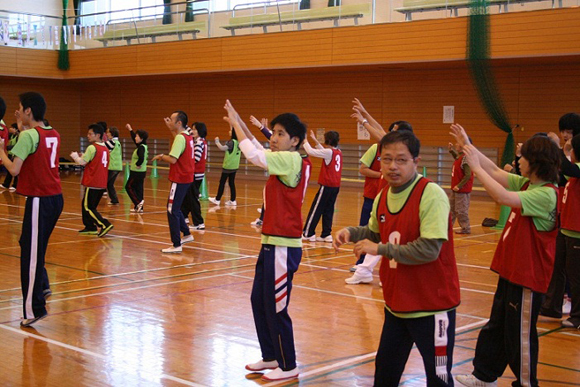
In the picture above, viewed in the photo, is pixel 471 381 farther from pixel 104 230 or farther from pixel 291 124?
pixel 104 230

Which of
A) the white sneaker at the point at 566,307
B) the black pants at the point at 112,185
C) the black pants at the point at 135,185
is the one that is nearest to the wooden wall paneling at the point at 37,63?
the black pants at the point at 112,185

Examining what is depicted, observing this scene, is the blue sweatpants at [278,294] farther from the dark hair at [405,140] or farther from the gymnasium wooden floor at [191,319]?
the dark hair at [405,140]

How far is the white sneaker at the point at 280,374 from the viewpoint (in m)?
4.61

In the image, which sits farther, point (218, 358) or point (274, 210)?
point (218, 358)

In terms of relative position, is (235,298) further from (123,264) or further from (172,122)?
(172,122)

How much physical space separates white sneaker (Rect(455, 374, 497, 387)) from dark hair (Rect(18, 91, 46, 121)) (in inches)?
153

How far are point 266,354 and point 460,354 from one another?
5.04ft

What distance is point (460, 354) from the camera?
17.4 ft

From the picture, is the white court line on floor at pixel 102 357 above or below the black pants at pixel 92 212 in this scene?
below

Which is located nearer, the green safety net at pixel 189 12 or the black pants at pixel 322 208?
the black pants at pixel 322 208

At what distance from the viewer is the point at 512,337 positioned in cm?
420

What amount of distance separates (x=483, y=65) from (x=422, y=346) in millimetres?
14062

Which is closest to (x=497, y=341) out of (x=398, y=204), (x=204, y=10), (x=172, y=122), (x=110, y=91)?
(x=398, y=204)

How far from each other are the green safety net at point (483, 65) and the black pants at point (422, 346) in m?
13.8
